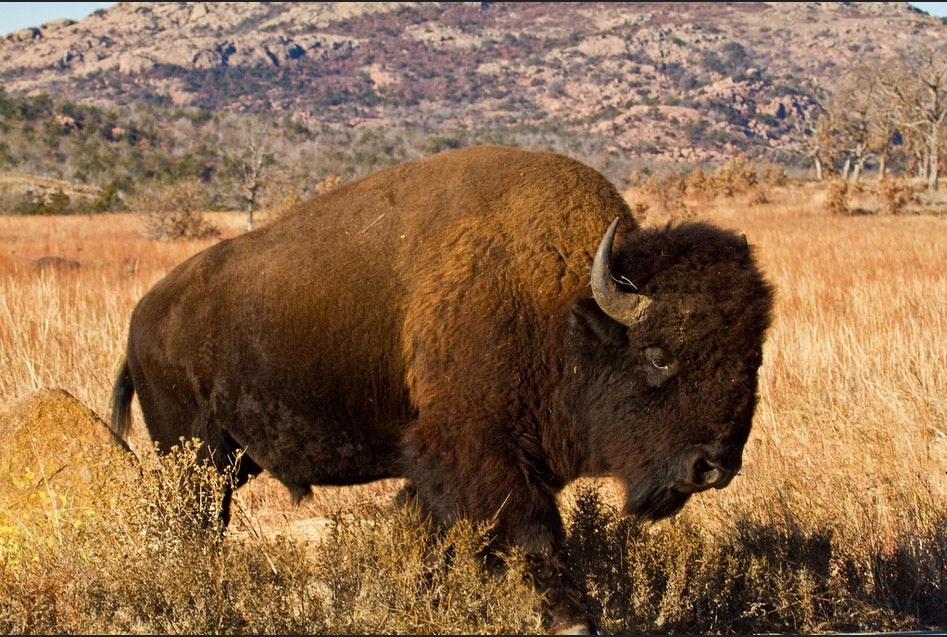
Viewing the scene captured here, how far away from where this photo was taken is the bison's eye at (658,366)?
377 centimetres

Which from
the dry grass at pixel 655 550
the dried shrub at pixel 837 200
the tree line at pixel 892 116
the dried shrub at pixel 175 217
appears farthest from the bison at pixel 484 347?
the tree line at pixel 892 116

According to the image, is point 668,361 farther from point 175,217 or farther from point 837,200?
point 837,200

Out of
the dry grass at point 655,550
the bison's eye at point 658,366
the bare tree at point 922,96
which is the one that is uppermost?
the bison's eye at point 658,366

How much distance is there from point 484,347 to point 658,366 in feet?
2.31

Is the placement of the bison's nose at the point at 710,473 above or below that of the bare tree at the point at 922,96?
above

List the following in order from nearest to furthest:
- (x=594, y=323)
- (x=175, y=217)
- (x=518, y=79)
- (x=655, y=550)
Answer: (x=594, y=323) → (x=655, y=550) → (x=175, y=217) → (x=518, y=79)

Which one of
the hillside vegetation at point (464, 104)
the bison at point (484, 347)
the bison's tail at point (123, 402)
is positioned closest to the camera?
the bison at point (484, 347)

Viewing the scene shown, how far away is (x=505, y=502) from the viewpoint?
12.5 ft

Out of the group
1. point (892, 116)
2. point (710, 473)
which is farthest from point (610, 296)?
point (892, 116)

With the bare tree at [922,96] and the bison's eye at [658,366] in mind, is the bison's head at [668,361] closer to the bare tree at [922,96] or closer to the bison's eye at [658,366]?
the bison's eye at [658,366]

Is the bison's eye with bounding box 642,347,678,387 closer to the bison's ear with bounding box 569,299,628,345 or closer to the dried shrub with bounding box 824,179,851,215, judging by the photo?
the bison's ear with bounding box 569,299,628,345

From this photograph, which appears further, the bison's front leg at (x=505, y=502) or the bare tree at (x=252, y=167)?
the bare tree at (x=252, y=167)

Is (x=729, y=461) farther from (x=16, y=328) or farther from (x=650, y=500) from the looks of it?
(x=16, y=328)

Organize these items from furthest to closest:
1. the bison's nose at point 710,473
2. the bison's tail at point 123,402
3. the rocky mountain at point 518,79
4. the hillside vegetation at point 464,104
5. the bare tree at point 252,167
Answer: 1. the rocky mountain at point 518,79
2. the hillside vegetation at point 464,104
3. the bare tree at point 252,167
4. the bison's tail at point 123,402
5. the bison's nose at point 710,473
